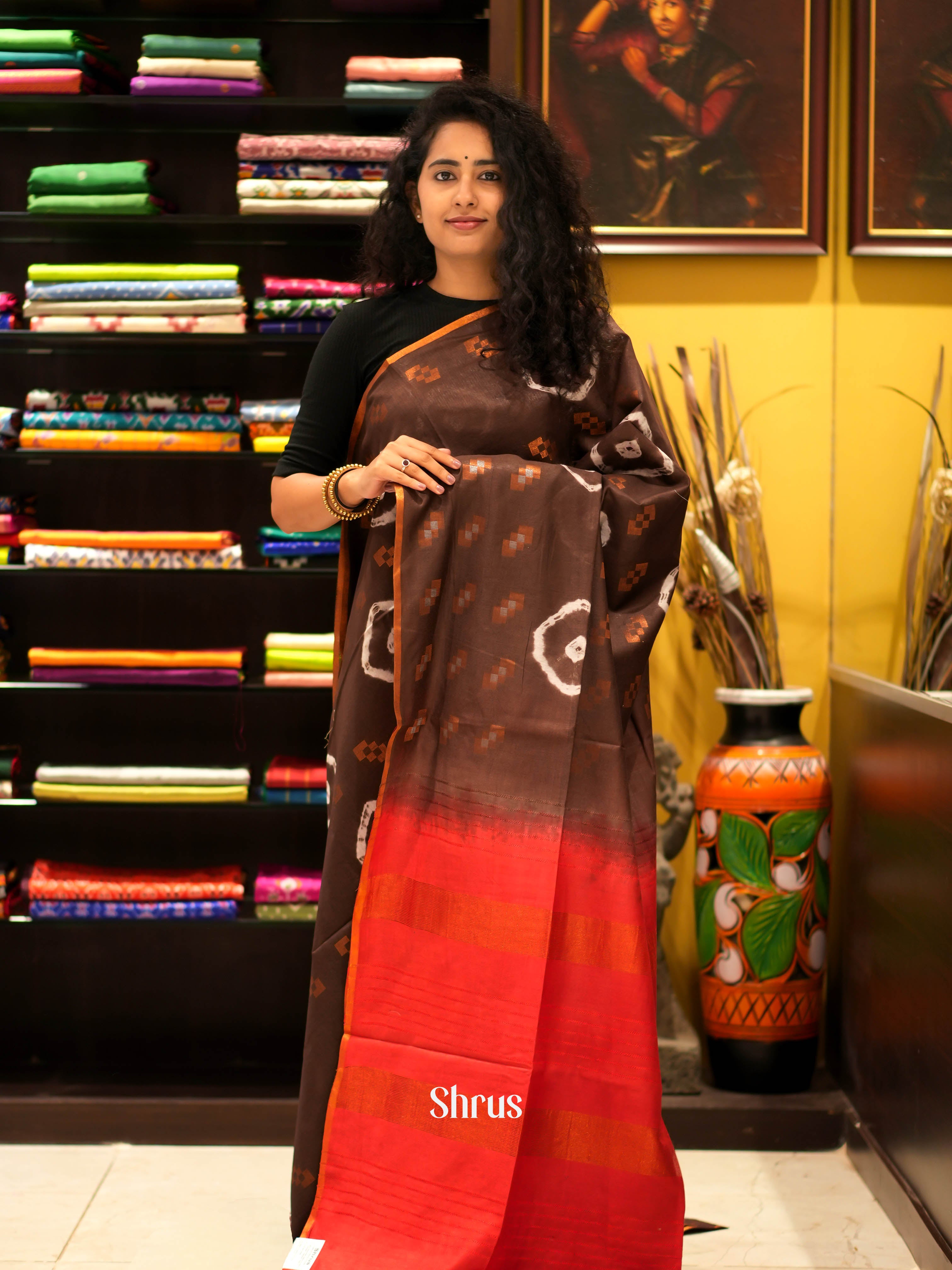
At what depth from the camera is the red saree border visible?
1716 millimetres

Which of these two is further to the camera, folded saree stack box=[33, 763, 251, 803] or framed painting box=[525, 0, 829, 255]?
framed painting box=[525, 0, 829, 255]

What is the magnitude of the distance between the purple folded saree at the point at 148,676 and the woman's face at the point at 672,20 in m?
1.69

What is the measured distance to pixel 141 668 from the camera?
101 inches

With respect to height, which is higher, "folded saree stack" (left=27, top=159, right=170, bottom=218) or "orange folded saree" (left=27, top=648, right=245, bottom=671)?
"folded saree stack" (left=27, top=159, right=170, bottom=218)

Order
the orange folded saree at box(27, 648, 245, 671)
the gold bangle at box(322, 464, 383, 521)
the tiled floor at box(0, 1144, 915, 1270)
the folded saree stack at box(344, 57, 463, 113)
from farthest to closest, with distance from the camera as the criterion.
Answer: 1. the orange folded saree at box(27, 648, 245, 671)
2. the folded saree stack at box(344, 57, 463, 113)
3. the tiled floor at box(0, 1144, 915, 1270)
4. the gold bangle at box(322, 464, 383, 521)

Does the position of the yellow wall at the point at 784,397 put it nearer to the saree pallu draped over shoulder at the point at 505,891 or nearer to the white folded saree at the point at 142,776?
the white folded saree at the point at 142,776

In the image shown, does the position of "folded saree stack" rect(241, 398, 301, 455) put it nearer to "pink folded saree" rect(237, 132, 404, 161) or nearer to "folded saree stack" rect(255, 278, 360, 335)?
"folded saree stack" rect(255, 278, 360, 335)

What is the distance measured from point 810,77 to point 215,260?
1.39 m

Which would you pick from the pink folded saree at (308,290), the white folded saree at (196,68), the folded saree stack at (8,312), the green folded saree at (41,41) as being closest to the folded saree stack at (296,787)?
the pink folded saree at (308,290)

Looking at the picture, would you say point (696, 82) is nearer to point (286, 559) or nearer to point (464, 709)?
point (286, 559)

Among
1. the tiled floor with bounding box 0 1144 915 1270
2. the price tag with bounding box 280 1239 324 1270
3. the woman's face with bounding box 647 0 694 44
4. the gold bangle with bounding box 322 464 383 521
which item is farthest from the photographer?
the woman's face with bounding box 647 0 694 44

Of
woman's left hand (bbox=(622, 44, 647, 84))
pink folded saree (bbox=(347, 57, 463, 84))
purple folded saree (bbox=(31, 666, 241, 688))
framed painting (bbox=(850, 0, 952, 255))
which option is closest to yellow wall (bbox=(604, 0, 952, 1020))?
framed painting (bbox=(850, 0, 952, 255))

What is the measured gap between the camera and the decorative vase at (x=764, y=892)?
2.49 meters

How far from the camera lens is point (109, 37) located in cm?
273
